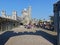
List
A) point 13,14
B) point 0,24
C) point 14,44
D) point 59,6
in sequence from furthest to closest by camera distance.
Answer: point 13,14 < point 0,24 < point 14,44 < point 59,6

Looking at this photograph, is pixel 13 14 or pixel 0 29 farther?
Answer: pixel 13 14

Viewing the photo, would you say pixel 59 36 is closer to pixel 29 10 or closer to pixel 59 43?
pixel 59 43

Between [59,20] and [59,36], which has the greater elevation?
[59,20]

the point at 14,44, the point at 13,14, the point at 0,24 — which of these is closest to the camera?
the point at 14,44

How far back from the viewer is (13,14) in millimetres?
190000

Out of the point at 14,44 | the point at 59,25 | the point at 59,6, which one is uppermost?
the point at 59,6

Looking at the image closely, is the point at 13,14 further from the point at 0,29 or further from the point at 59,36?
the point at 59,36

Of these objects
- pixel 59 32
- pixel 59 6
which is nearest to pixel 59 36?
pixel 59 32

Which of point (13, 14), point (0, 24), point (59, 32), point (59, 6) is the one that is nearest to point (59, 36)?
point (59, 32)

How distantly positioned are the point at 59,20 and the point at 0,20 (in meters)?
31.3

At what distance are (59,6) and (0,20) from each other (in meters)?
31.5

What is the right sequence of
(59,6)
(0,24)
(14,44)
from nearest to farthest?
(59,6), (14,44), (0,24)

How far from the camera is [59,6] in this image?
55.9ft

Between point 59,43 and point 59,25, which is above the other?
point 59,25
